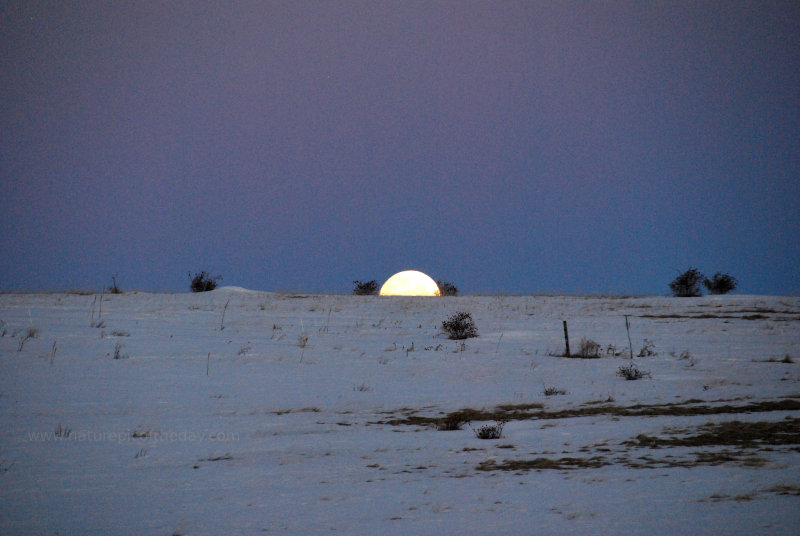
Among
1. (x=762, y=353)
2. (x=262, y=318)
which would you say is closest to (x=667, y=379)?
(x=762, y=353)

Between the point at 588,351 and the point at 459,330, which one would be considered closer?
the point at 588,351

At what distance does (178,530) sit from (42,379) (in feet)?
24.3

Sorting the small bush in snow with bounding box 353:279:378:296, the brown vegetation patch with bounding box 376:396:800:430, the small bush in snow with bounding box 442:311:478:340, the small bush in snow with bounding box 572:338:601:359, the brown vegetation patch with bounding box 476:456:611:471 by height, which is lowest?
the brown vegetation patch with bounding box 476:456:611:471

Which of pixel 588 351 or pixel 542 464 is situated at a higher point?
pixel 588 351

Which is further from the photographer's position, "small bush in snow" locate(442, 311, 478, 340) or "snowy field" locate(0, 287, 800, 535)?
"small bush in snow" locate(442, 311, 478, 340)

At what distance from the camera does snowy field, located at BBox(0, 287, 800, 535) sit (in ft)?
13.7

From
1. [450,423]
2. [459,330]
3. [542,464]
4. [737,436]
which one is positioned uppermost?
[459,330]

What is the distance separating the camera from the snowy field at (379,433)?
4172mm

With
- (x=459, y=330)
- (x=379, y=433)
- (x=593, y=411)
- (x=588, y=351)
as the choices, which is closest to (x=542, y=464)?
(x=379, y=433)

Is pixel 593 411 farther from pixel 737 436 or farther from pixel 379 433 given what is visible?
pixel 379 433

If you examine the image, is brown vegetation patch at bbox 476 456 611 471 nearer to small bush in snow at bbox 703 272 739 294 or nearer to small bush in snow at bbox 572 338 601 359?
small bush in snow at bbox 572 338 601 359

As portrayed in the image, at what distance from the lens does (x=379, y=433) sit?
24.4ft

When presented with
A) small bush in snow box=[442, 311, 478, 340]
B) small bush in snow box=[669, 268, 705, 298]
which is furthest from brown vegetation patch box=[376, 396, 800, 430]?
small bush in snow box=[669, 268, 705, 298]

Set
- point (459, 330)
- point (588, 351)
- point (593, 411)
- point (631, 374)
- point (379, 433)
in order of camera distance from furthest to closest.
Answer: point (459, 330)
point (588, 351)
point (631, 374)
point (593, 411)
point (379, 433)
